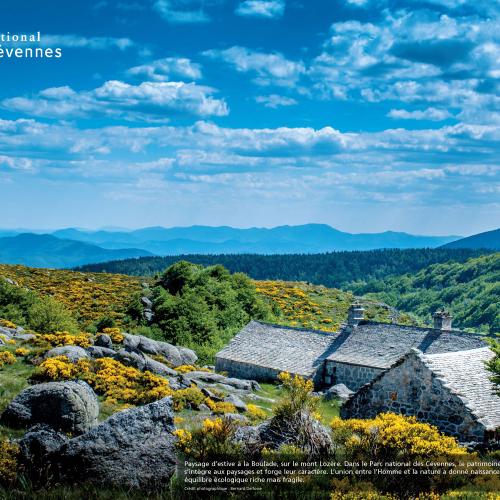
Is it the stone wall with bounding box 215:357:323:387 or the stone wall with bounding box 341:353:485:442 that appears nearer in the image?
the stone wall with bounding box 341:353:485:442

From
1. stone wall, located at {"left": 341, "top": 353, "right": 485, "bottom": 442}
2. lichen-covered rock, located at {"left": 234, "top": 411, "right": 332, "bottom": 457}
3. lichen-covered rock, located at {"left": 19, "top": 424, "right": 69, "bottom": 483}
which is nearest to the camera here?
lichen-covered rock, located at {"left": 19, "top": 424, "right": 69, "bottom": 483}

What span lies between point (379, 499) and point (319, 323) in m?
64.0

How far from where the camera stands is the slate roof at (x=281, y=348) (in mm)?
41438

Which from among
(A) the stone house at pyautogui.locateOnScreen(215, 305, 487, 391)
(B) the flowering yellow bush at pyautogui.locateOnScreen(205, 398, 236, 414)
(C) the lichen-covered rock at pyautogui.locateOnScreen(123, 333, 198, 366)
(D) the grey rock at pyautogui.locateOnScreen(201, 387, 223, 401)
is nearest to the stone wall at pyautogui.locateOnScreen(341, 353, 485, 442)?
(B) the flowering yellow bush at pyautogui.locateOnScreen(205, 398, 236, 414)

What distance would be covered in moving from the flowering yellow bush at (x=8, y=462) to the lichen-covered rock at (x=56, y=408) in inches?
248

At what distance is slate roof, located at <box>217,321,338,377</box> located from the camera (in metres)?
41.4

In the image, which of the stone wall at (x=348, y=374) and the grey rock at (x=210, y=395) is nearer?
the grey rock at (x=210, y=395)

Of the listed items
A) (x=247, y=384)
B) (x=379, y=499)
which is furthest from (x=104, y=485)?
(x=247, y=384)

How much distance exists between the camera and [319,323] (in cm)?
7344

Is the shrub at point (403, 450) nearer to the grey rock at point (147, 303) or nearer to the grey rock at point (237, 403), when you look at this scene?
the grey rock at point (237, 403)

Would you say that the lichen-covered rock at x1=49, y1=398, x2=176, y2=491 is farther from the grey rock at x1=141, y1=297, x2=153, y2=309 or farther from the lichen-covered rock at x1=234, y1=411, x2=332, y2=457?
the grey rock at x1=141, y1=297, x2=153, y2=309

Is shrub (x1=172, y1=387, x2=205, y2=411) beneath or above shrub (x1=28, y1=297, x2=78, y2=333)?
beneath

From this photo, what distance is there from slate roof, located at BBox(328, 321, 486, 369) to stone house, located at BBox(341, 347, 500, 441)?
13585mm

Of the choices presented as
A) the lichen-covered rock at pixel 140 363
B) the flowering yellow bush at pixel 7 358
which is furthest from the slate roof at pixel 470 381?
the flowering yellow bush at pixel 7 358
